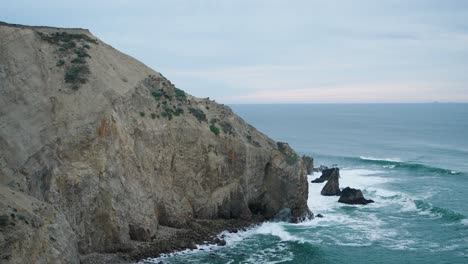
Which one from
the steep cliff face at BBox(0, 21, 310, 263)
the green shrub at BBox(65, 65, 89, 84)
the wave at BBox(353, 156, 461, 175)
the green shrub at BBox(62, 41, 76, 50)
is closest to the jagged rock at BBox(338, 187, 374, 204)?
the steep cliff face at BBox(0, 21, 310, 263)

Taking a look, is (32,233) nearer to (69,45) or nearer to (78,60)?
(78,60)

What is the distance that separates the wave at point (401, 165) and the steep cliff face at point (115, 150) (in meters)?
38.1

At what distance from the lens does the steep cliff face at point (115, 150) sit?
3516cm

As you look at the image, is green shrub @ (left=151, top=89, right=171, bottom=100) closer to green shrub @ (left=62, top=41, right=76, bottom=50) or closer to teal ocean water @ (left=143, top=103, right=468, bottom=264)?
green shrub @ (left=62, top=41, right=76, bottom=50)

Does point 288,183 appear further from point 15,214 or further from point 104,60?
point 15,214

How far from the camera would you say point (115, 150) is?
127 feet

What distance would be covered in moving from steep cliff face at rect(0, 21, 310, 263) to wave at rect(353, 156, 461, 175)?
3814cm

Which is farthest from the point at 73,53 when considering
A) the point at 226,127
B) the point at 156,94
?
the point at 226,127

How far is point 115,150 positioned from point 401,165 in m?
62.1

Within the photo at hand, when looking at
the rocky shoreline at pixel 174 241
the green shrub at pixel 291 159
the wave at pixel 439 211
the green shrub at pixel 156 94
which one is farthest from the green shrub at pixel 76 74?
the wave at pixel 439 211

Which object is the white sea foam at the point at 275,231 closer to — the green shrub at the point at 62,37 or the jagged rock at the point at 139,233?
the jagged rock at the point at 139,233

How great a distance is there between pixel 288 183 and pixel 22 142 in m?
25.3

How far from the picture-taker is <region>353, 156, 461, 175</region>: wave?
80.6 meters

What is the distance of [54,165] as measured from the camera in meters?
35.2
